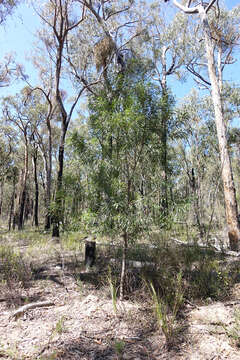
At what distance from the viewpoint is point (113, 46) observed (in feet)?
33.2

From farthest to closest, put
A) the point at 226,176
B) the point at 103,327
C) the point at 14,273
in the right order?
the point at 226,176 < the point at 14,273 < the point at 103,327

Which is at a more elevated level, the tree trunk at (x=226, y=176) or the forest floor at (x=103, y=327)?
the tree trunk at (x=226, y=176)

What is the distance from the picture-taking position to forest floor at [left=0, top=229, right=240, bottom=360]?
8.41ft

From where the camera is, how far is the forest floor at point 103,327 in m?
2.56

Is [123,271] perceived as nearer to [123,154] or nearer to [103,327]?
[103,327]

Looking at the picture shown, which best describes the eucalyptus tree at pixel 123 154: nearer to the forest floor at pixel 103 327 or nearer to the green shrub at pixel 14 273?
the forest floor at pixel 103 327

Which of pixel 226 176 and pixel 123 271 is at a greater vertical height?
pixel 226 176

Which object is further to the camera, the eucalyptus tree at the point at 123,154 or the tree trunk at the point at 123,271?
the tree trunk at the point at 123,271

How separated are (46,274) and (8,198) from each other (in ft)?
114

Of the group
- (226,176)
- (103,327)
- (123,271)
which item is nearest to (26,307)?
(103,327)

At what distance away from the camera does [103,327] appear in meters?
3.12

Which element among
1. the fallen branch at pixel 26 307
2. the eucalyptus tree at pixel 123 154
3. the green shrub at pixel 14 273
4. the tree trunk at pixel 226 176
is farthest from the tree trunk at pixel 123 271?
the tree trunk at pixel 226 176

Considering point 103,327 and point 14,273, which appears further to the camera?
point 14,273

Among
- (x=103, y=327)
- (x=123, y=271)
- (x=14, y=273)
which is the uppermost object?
(x=123, y=271)
